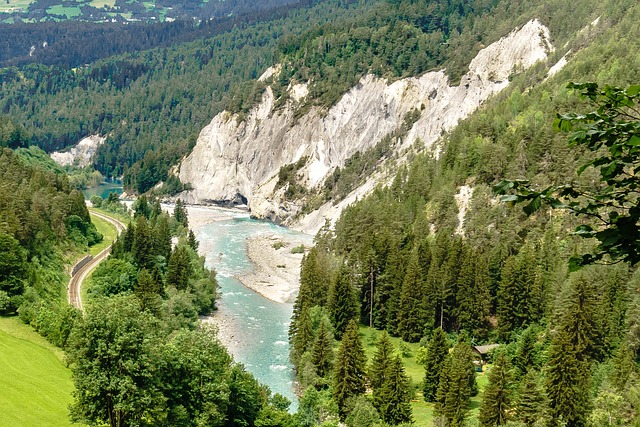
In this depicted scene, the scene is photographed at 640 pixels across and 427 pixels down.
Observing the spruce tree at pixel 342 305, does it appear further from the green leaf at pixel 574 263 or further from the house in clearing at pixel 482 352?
the green leaf at pixel 574 263

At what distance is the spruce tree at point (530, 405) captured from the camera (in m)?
48.9

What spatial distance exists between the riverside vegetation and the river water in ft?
8.17

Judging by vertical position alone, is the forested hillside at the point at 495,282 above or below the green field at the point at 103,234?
above

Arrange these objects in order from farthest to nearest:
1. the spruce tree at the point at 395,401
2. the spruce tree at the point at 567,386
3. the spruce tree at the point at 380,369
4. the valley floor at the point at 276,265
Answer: the valley floor at the point at 276,265 < the spruce tree at the point at 380,369 < the spruce tree at the point at 395,401 < the spruce tree at the point at 567,386

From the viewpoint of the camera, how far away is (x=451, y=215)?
97750mm

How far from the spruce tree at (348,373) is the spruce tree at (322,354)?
554 centimetres

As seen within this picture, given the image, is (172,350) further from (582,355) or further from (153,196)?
(153,196)

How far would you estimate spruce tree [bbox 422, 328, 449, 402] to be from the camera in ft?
200

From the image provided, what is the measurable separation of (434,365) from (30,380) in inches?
1285

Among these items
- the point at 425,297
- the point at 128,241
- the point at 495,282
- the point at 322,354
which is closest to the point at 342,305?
the point at 425,297

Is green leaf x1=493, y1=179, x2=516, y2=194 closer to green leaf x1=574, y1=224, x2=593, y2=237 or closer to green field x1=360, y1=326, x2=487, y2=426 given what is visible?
green leaf x1=574, y1=224, x2=593, y2=237

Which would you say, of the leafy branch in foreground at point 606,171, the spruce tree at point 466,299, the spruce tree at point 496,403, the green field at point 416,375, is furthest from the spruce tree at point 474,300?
the leafy branch in foreground at point 606,171

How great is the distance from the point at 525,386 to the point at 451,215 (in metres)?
49.7

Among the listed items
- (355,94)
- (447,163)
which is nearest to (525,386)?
(447,163)
